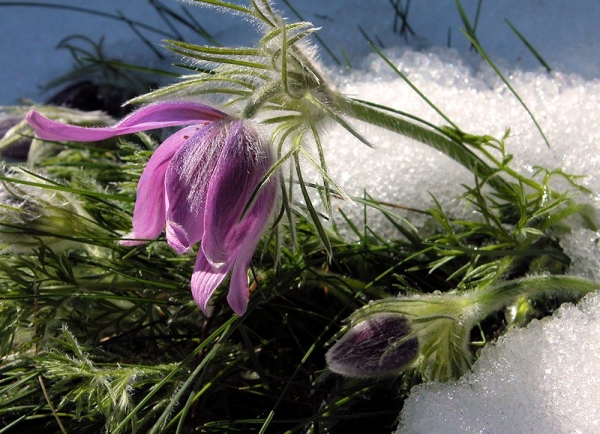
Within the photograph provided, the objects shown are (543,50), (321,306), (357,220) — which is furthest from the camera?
(543,50)

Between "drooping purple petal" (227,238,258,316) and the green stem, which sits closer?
"drooping purple petal" (227,238,258,316)

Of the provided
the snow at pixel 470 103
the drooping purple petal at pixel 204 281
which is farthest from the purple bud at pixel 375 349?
the drooping purple petal at pixel 204 281

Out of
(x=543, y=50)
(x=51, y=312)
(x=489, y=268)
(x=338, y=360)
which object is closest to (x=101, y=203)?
(x=51, y=312)

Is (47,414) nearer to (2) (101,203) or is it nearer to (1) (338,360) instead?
(2) (101,203)

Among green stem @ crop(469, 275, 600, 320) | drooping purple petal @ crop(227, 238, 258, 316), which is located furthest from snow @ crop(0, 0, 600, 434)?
drooping purple petal @ crop(227, 238, 258, 316)

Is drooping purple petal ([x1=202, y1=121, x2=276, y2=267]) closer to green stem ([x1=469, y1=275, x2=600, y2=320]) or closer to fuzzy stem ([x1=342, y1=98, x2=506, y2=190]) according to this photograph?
fuzzy stem ([x1=342, y1=98, x2=506, y2=190])

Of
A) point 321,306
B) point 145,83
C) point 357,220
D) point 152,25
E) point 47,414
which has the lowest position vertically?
point 47,414

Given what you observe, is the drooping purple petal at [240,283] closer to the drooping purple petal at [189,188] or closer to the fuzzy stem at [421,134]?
the drooping purple petal at [189,188]
